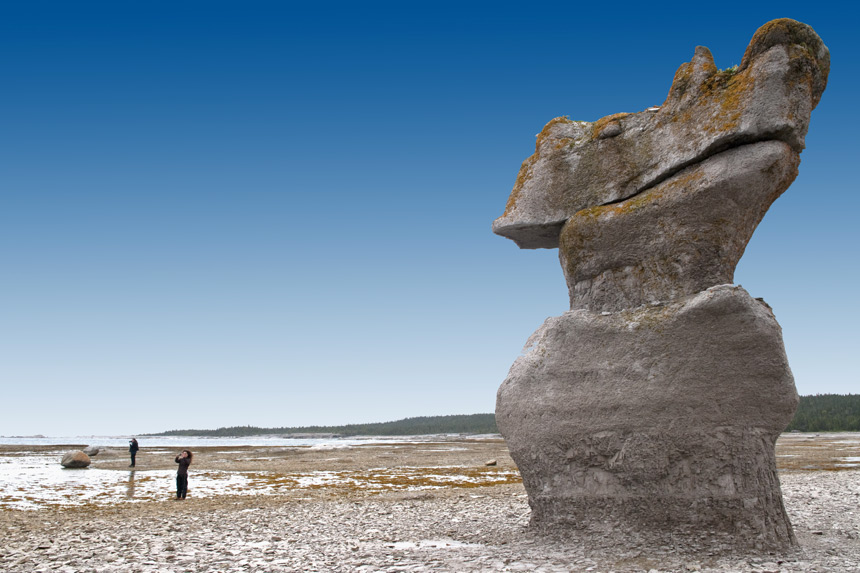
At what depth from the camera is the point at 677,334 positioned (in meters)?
9.03

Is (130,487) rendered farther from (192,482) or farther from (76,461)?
(76,461)

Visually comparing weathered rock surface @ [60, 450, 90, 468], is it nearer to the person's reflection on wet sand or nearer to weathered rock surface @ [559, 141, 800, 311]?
the person's reflection on wet sand

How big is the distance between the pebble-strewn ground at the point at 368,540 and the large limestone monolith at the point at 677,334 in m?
0.57

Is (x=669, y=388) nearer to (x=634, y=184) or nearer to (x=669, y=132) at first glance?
(x=634, y=184)

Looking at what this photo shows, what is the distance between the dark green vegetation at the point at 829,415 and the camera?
90812 millimetres

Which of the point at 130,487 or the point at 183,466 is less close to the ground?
the point at 183,466

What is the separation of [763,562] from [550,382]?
12.3ft

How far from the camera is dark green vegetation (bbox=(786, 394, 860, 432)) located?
90.8 metres

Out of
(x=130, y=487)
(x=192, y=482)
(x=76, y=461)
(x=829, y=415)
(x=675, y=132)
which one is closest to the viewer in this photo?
(x=675, y=132)

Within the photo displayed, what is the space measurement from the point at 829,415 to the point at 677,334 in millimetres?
111499

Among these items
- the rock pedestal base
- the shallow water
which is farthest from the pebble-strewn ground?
the shallow water

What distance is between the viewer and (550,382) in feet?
32.6

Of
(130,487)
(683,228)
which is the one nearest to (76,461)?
(130,487)

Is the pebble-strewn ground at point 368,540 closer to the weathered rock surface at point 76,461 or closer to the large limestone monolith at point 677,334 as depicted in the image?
the large limestone monolith at point 677,334
